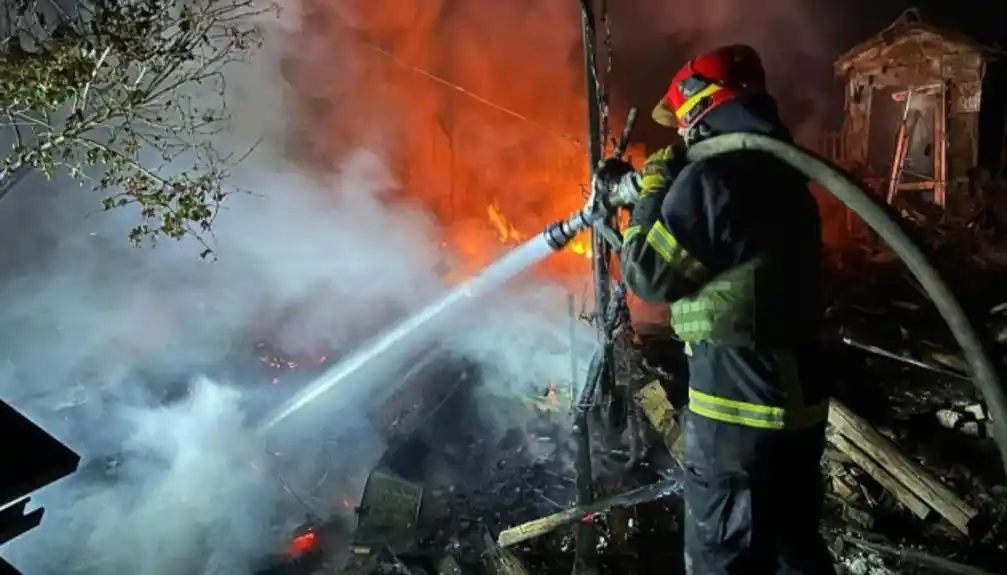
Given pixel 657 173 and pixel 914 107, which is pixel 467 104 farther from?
pixel 657 173

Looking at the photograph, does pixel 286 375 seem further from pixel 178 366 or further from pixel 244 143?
pixel 244 143

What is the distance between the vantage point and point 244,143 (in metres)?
12.0

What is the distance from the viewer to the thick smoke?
718cm

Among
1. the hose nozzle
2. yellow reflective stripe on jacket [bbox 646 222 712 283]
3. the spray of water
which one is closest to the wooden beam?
the hose nozzle

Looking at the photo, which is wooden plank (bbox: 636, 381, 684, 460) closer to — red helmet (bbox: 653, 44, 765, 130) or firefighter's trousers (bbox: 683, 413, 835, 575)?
firefighter's trousers (bbox: 683, 413, 835, 575)

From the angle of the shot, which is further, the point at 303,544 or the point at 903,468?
the point at 303,544

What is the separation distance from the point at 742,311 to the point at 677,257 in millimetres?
369

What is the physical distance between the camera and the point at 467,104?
15.9 meters

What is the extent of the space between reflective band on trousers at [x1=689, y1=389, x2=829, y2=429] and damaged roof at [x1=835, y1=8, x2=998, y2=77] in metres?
12.8

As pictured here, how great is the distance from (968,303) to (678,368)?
21.3 ft

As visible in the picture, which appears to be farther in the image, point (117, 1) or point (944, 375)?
point (944, 375)

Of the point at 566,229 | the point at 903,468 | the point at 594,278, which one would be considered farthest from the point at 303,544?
the point at 903,468

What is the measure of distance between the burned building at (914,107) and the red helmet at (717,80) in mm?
12257

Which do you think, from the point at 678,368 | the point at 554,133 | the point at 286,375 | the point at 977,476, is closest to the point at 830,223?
the point at 554,133
